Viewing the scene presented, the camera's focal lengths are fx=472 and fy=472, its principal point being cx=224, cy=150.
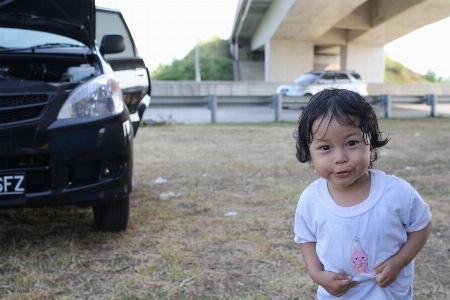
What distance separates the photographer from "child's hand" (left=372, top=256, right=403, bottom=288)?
1544 mm

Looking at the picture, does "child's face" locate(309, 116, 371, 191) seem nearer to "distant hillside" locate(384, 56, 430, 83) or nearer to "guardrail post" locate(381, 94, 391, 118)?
"guardrail post" locate(381, 94, 391, 118)

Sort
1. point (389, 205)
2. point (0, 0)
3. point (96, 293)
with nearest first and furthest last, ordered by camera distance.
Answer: point (389, 205), point (96, 293), point (0, 0)

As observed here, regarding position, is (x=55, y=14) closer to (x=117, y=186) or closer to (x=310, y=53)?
(x=117, y=186)

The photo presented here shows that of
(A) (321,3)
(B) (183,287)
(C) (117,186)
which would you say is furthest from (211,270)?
(A) (321,3)

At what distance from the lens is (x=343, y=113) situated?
1.57 m

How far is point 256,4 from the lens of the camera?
30359mm

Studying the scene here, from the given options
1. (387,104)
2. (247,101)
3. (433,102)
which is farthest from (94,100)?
(433,102)

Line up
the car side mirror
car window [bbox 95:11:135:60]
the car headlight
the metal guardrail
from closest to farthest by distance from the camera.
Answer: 1. the car headlight
2. the car side mirror
3. car window [bbox 95:11:135:60]
4. the metal guardrail

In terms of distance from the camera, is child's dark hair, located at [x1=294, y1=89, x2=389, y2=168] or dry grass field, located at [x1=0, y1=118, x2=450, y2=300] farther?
dry grass field, located at [x1=0, y1=118, x2=450, y2=300]

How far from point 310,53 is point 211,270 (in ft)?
104

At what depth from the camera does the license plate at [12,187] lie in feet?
9.50

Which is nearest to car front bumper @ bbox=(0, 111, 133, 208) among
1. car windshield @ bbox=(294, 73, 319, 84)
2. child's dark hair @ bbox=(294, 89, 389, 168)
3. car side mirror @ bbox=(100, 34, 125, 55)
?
car side mirror @ bbox=(100, 34, 125, 55)

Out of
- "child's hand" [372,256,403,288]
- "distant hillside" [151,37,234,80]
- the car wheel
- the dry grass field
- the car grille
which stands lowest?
the dry grass field

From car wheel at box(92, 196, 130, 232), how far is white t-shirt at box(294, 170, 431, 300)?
211 centimetres
